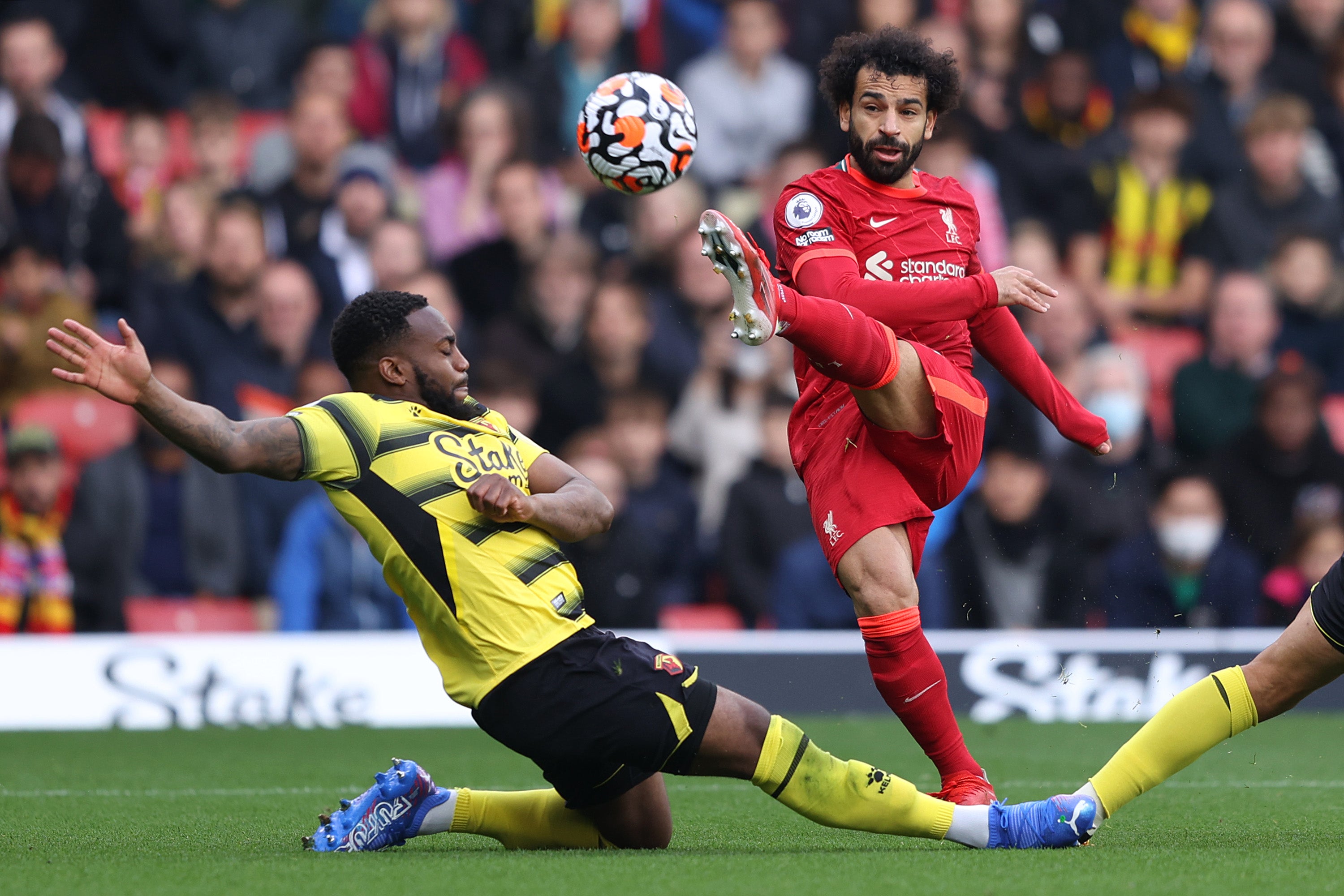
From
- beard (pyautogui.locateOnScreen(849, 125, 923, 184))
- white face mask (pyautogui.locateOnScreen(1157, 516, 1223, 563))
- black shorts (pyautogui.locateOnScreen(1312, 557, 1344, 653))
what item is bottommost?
white face mask (pyautogui.locateOnScreen(1157, 516, 1223, 563))

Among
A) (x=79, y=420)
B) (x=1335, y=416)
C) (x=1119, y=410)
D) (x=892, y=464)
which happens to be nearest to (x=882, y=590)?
(x=892, y=464)

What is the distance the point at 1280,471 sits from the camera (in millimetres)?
9508

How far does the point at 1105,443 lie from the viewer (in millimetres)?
5438

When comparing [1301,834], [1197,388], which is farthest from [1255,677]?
[1197,388]

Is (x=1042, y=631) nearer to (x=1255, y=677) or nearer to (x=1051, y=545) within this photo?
(x=1051, y=545)

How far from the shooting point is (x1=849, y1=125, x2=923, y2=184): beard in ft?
17.0

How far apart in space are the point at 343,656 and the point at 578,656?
195 inches

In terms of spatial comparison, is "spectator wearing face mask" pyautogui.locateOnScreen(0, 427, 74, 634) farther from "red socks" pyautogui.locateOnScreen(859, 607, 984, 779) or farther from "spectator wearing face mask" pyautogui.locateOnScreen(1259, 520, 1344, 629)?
"spectator wearing face mask" pyautogui.locateOnScreen(1259, 520, 1344, 629)

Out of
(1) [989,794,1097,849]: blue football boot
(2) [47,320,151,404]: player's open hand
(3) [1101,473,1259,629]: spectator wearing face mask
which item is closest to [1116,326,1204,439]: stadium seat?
(3) [1101,473,1259,629]: spectator wearing face mask

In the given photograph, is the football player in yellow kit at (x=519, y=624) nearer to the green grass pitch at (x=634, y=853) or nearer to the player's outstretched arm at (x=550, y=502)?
the player's outstretched arm at (x=550, y=502)

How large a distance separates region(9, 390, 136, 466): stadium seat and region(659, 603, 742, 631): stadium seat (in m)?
3.24

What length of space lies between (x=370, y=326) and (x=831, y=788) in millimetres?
1725

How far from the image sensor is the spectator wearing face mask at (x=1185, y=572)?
29.8 feet

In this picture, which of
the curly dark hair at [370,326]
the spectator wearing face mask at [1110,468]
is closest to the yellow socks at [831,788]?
the curly dark hair at [370,326]
